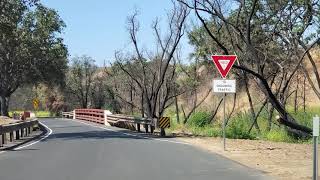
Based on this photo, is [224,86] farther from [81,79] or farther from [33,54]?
[81,79]

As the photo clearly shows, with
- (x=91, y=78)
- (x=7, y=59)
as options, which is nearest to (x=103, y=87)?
(x=91, y=78)

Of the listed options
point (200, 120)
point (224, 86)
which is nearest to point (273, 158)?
point (224, 86)

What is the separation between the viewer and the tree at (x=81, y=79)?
90.8 metres

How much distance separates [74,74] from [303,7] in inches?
2756

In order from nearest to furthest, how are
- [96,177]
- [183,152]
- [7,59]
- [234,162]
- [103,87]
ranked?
[96,177] < [234,162] < [183,152] < [7,59] < [103,87]

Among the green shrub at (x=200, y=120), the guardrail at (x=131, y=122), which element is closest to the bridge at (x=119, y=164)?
the guardrail at (x=131, y=122)

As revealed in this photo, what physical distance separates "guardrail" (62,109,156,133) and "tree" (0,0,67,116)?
5748mm

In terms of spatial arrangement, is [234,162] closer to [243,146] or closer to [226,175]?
[226,175]

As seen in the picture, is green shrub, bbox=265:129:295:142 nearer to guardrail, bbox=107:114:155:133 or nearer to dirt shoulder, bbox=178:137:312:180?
dirt shoulder, bbox=178:137:312:180

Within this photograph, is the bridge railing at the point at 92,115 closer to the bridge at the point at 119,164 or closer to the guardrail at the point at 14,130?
the guardrail at the point at 14,130

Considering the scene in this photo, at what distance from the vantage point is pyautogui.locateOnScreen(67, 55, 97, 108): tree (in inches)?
3575

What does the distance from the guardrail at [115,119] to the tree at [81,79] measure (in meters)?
25.5

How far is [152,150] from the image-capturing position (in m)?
18.8

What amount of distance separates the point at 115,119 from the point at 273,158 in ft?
86.3
